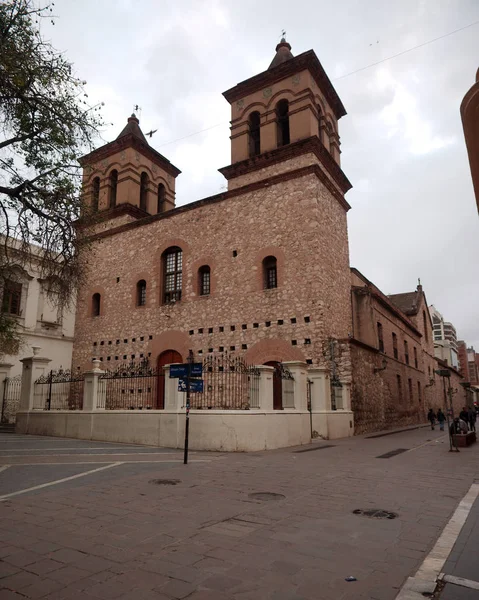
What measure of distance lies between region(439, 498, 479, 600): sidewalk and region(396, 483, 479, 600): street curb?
0.05m

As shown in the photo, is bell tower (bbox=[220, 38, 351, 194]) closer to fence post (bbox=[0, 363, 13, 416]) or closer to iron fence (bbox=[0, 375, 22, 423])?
fence post (bbox=[0, 363, 13, 416])

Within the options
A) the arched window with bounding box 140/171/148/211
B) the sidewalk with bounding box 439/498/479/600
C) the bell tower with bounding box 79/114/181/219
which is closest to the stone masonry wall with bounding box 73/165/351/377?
the bell tower with bounding box 79/114/181/219

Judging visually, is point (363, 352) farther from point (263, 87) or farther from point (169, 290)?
point (263, 87)

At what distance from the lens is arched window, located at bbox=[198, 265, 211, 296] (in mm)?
19747

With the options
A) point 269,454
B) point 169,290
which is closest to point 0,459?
point 269,454

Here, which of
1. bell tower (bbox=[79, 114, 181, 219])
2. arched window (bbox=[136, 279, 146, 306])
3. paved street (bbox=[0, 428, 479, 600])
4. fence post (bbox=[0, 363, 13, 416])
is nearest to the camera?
paved street (bbox=[0, 428, 479, 600])

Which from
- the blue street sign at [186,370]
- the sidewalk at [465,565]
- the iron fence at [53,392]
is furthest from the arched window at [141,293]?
the sidewalk at [465,565]

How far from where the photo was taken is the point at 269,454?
34.7 feet

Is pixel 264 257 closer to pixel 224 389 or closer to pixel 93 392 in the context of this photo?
pixel 224 389

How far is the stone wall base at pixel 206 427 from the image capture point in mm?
11312

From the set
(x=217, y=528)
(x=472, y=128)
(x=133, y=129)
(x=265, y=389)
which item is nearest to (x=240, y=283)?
(x=265, y=389)

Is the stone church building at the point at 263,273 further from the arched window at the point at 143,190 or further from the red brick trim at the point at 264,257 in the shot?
the arched window at the point at 143,190

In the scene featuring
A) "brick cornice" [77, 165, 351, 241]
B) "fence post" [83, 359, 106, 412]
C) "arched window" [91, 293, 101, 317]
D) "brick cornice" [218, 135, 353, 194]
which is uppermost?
"brick cornice" [218, 135, 353, 194]

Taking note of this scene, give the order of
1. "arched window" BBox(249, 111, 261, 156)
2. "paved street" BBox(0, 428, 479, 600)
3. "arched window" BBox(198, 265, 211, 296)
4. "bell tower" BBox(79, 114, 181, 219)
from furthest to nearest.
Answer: "bell tower" BBox(79, 114, 181, 219) < "arched window" BBox(249, 111, 261, 156) < "arched window" BBox(198, 265, 211, 296) < "paved street" BBox(0, 428, 479, 600)
